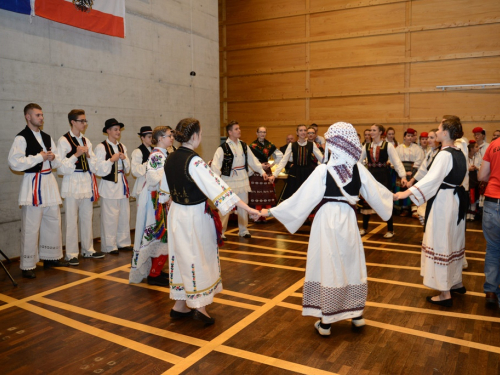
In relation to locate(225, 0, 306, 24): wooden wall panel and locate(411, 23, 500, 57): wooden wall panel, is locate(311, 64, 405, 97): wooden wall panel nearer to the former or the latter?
locate(411, 23, 500, 57): wooden wall panel

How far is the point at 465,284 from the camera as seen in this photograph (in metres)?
4.50

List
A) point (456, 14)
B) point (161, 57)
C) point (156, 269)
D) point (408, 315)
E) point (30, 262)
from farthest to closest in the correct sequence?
point (456, 14), point (161, 57), point (30, 262), point (156, 269), point (408, 315)

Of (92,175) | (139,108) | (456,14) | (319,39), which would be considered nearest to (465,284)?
(92,175)

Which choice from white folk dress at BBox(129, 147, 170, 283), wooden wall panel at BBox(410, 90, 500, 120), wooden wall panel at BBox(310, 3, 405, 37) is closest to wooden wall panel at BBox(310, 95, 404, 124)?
wooden wall panel at BBox(410, 90, 500, 120)

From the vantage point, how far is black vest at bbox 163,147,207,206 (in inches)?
133

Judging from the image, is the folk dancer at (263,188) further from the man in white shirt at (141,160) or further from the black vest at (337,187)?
the black vest at (337,187)

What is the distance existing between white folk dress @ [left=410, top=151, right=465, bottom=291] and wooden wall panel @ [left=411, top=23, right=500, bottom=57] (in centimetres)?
651

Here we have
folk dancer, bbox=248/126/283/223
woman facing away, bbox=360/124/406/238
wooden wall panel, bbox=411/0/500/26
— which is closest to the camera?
woman facing away, bbox=360/124/406/238

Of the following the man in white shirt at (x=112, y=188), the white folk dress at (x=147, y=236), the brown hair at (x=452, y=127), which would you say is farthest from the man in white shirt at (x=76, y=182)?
the brown hair at (x=452, y=127)

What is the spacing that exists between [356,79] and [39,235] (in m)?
7.66

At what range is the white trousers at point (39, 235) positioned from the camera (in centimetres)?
502

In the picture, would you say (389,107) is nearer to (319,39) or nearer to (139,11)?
(319,39)

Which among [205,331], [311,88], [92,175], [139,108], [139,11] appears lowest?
[205,331]

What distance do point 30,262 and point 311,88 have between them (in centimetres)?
782
